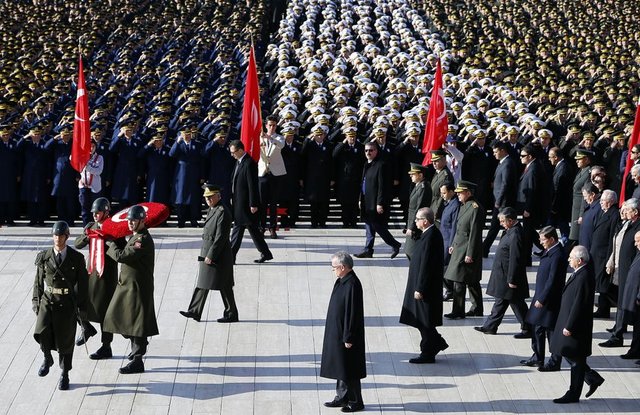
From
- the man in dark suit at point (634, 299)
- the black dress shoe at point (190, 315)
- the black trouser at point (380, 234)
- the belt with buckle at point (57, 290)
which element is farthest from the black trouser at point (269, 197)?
the belt with buckle at point (57, 290)

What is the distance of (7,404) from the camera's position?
11.2 metres

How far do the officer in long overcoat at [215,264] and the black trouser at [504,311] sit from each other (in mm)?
2981

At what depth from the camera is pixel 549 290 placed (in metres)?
12.1

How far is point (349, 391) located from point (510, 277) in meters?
2.85

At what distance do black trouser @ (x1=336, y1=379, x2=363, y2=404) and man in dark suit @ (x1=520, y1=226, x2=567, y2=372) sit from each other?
2116mm

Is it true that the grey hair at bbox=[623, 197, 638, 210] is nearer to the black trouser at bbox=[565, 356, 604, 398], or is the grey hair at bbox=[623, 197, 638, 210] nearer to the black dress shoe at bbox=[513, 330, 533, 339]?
the black dress shoe at bbox=[513, 330, 533, 339]

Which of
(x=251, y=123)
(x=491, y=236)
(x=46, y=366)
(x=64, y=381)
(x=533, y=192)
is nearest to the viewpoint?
(x=64, y=381)

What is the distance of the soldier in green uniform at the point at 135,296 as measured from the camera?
11.9 meters

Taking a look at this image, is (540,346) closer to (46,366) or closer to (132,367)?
(132,367)

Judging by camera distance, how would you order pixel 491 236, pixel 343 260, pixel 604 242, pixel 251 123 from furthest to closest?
pixel 251 123 < pixel 491 236 < pixel 604 242 < pixel 343 260

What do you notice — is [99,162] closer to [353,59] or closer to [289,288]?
[289,288]

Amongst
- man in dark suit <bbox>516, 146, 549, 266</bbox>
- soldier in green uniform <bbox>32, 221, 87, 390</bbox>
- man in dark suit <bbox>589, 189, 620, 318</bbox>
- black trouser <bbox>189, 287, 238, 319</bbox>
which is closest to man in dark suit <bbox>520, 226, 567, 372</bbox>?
man in dark suit <bbox>589, 189, 620, 318</bbox>

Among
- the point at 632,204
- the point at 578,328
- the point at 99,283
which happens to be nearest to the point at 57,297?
the point at 99,283

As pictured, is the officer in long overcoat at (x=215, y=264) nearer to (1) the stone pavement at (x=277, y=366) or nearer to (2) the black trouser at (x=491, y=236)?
(1) the stone pavement at (x=277, y=366)
